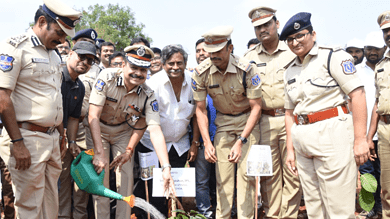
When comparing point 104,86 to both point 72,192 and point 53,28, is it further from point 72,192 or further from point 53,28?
point 72,192

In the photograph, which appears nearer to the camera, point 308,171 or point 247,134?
point 308,171

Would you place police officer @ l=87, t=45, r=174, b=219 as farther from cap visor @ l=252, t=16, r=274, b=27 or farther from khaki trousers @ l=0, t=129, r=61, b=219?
cap visor @ l=252, t=16, r=274, b=27

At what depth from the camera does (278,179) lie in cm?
416

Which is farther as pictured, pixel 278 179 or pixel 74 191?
pixel 74 191

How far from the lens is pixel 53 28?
2988 millimetres

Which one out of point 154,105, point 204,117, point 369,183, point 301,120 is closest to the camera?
point 301,120

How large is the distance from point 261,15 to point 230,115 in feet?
4.16

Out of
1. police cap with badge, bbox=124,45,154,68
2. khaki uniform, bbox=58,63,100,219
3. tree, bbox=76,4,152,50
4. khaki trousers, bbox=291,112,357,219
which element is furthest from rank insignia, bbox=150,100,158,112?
tree, bbox=76,4,152,50

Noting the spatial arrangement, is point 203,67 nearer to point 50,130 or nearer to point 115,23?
point 50,130

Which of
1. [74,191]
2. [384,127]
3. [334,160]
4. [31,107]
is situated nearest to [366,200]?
[384,127]

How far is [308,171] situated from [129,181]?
6.62ft

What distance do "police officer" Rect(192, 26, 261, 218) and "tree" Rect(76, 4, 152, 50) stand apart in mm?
27918

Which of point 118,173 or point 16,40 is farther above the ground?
point 16,40

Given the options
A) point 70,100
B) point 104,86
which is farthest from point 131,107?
point 70,100
